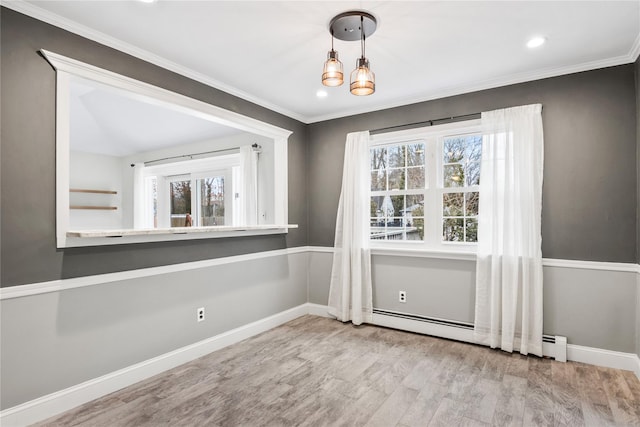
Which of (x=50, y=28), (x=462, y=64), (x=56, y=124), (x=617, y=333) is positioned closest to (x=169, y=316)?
(x=56, y=124)

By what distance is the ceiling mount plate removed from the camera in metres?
2.18

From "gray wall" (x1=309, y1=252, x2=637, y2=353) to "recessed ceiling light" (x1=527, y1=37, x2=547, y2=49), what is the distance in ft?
6.21

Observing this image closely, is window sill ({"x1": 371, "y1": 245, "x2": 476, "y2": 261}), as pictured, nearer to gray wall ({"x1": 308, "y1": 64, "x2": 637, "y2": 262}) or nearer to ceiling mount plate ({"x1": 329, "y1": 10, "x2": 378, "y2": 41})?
gray wall ({"x1": 308, "y1": 64, "x2": 637, "y2": 262})

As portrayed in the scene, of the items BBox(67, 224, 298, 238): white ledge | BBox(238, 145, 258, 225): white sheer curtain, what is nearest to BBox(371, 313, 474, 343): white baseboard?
BBox(67, 224, 298, 238): white ledge

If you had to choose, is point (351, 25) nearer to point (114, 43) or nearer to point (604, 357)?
point (114, 43)

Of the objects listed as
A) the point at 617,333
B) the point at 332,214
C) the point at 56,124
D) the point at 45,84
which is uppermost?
the point at 45,84

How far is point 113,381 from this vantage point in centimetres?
252

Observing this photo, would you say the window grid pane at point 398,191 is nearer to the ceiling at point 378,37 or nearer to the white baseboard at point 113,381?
the ceiling at point 378,37

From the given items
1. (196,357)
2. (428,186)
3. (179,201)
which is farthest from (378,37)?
(179,201)

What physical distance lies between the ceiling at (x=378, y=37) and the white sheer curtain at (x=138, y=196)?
3.35m

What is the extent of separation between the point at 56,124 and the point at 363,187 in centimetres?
290

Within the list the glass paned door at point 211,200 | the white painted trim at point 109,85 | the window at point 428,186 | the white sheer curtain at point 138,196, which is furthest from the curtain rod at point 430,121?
the white sheer curtain at point 138,196

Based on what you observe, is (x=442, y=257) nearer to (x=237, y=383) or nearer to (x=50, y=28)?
(x=237, y=383)

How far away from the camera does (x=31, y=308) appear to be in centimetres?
214
